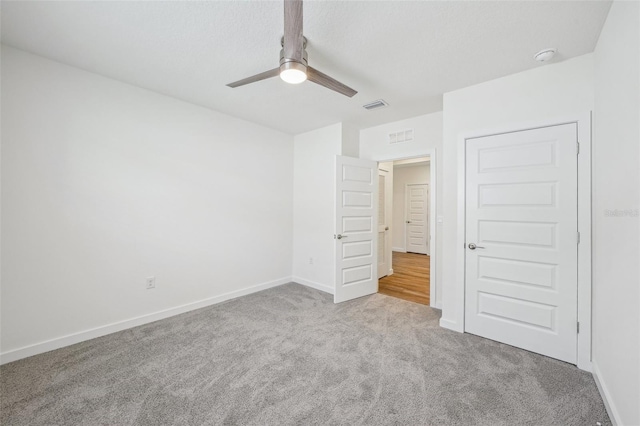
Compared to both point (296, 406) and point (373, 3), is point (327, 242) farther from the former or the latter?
point (373, 3)

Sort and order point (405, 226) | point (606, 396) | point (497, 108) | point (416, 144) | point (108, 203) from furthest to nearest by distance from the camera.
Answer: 1. point (405, 226)
2. point (416, 144)
3. point (108, 203)
4. point (497, 108)
5. point (606, 396)

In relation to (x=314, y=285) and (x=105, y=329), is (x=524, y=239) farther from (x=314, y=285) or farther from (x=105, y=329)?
(x=105, y=329)

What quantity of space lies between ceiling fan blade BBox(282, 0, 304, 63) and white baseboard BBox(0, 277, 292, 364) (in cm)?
303

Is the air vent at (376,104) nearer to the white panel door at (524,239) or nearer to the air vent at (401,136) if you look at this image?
the air vent at (401,136)

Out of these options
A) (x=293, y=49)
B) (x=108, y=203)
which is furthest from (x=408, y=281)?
(x=108, y=203)

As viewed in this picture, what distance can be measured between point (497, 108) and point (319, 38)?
1842 mm

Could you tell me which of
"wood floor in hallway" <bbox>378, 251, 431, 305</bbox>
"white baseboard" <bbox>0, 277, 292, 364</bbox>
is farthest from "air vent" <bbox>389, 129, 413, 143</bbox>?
"white baseboard" <bbox>0, 277, 292, 364</bbox>

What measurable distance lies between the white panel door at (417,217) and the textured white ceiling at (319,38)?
5276mm

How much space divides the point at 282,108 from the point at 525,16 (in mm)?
2475

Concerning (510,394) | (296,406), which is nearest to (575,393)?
(510,394)

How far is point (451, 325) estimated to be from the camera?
272 centimetres

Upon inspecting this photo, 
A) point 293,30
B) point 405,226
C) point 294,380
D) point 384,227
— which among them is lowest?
point 294,380

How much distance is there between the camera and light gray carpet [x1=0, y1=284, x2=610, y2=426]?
5.21 ft

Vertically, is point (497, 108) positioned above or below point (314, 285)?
above
